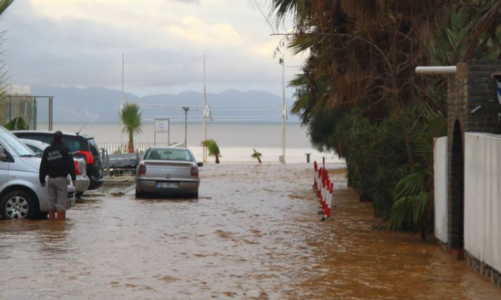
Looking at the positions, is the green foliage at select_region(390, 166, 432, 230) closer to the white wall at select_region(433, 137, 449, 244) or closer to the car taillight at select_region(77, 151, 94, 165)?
the white wall at select_region(433, 137, 449, 244)

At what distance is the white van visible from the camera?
19.7m

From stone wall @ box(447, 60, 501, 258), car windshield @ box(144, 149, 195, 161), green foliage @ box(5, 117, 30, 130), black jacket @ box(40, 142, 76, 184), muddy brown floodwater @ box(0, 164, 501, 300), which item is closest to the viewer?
muddy brown floodwater @ box(0, 164, 501, 300)

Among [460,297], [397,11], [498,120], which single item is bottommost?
[460,297]

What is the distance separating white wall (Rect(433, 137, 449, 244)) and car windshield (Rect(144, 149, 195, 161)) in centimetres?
1270

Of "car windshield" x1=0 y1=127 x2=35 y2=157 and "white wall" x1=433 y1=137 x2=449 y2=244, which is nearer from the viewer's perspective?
"white wall" x1=433 y1=137 x2=449 y2=244

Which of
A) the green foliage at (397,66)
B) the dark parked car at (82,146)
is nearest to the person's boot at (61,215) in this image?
the dark parked car at (82,146)

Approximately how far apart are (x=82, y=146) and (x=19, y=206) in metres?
6.20

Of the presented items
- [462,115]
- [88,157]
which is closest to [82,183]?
[88,157]

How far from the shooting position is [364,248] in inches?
637

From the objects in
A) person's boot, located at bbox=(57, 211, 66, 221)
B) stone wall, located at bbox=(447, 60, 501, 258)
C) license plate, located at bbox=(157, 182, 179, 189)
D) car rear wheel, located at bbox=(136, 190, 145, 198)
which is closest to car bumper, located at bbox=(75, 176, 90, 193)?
license plate, located at bbox=(157, 182, 179, 189)

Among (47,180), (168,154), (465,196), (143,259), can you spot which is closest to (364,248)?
(465,196)

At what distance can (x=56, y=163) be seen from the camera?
63.7 feet

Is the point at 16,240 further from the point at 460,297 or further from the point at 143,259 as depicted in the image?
the point at 460,297

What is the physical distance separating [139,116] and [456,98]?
4545cm
